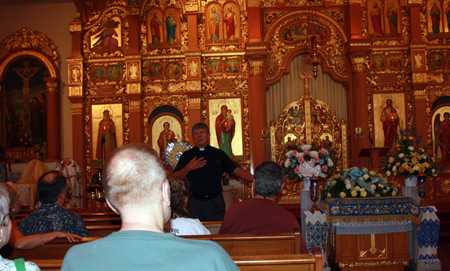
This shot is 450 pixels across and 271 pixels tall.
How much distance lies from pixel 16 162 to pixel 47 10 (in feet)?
14.0

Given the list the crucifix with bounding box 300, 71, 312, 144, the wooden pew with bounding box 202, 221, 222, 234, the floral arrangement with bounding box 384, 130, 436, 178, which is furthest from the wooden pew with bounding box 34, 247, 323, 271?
the crucifix with bounding box 300, 71, 312, 144

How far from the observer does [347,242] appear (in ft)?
23.3

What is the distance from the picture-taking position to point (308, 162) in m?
7.30

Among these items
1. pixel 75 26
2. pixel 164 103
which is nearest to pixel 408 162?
pixel 164 103

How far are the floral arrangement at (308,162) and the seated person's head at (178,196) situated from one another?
355 centimetres

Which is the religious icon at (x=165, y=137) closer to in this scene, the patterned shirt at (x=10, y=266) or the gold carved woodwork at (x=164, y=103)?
the gold carved woodwork at (x=164, y=103)

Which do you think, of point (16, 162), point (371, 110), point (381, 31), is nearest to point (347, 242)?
point (371, 110)

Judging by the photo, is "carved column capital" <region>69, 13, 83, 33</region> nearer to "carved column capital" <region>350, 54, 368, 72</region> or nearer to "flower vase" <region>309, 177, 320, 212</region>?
"carved column capital" <region>350, 54, 368, 72</region>

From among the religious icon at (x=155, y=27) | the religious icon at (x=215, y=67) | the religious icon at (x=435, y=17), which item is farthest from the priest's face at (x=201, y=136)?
the religious icon at (x=435, y=17)

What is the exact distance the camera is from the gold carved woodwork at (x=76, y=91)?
1353cm

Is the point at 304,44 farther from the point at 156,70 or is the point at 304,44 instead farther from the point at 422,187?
the point at 422,187

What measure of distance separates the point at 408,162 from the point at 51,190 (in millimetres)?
5408

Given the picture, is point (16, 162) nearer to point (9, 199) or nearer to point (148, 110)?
point (148, 110)

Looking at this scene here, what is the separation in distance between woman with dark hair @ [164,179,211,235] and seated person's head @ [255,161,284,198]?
615 mm
